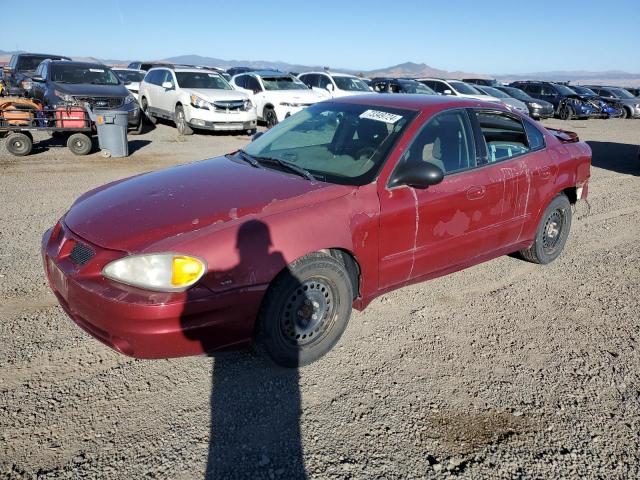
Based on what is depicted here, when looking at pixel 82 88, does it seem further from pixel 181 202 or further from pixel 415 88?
pixel 415 88

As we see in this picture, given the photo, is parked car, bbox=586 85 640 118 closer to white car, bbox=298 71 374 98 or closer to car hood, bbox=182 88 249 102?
white car, bbox=298 71 374 98

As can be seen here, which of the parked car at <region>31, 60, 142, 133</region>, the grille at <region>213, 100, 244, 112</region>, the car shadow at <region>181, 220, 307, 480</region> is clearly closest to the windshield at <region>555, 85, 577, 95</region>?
the grille at <region>213, 100, 244, 112</region>

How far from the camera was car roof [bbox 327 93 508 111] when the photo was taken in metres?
3.89

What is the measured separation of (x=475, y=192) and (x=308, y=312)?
5.49ft

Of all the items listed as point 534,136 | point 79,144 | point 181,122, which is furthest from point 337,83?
point 534,136

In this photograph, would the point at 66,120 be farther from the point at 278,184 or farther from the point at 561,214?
the point at 561,214

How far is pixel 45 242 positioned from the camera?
3352mm

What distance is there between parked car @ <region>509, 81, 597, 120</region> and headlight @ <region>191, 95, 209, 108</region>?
18250mm

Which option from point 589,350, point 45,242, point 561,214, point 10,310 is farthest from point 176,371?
point 561,214

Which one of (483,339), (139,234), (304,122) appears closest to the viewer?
(139,234)

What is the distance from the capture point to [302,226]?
2996mm

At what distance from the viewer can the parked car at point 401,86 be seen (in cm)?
1906

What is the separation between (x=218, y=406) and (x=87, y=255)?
44.7 inches

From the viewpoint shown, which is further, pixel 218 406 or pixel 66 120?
pixel 66 120
